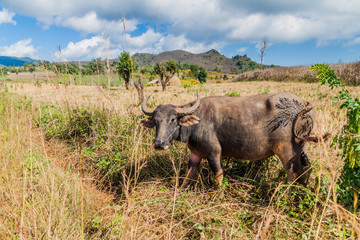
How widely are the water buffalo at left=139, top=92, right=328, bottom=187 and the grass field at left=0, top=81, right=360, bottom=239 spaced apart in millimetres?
279

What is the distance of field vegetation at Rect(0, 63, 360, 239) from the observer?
2.05m

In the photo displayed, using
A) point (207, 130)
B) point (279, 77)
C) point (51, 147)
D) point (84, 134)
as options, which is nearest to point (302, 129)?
point (207, 130)

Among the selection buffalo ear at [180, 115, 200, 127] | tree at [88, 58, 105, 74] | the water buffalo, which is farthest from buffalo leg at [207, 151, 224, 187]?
Result: tree at [88, 58, 105, 74]

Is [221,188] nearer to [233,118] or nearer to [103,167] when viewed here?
[233,118]

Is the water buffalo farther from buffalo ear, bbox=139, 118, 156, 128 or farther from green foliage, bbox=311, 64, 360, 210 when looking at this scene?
green foliage, bbox=311, 64, 360, 210

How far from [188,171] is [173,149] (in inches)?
33.2

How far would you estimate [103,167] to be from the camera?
3.74 meters

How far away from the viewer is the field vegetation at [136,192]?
2.05 m

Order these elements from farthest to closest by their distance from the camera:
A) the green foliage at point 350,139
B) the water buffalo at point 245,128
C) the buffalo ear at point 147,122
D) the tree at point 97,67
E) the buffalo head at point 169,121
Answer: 1. the tree at point 97,67
2. the buffalo ear at point 147,122
3. the buffalo head at point 169,121
4. the water buffalo at point 245,128
5. the green foliage at point 350,139

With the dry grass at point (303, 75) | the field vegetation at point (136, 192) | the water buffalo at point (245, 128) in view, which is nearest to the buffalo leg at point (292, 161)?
the water buffalo at point (245, 128)

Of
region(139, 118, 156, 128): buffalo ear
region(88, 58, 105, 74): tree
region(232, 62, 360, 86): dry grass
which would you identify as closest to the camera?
region(139, 118, 156, 128): buffalo ear

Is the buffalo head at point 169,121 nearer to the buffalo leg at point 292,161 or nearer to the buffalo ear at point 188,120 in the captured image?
the buffalo ear at point 188,120

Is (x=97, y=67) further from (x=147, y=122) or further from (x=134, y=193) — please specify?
(x=134, y=193)

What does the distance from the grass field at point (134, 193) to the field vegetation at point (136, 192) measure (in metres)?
0.02
